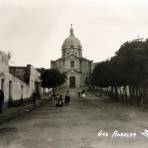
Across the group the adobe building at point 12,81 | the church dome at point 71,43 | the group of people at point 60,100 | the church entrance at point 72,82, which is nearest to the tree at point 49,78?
the adobe building at point 12,81

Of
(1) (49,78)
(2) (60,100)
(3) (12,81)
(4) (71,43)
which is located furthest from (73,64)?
(3) (12,81)

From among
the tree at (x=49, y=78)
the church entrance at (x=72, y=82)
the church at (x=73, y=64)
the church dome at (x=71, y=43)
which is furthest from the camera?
the church dome at (x=71, y=43)

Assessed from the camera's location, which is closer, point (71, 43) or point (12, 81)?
point (12, 81)

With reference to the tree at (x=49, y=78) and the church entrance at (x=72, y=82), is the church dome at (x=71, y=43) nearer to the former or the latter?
the church entrance at (x=72, y=82)

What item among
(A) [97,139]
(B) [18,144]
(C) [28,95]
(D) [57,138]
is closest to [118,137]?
(A) [97,139]

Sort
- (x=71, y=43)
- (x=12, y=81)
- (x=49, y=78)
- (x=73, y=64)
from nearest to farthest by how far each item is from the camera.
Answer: (x=12, y=81), (x=49, y=78), (x=71, y=43), (x=73, y=64)

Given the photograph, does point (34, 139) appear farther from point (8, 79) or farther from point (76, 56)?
point (76, 56)

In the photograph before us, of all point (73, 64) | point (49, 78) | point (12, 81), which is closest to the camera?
point (12, 81)

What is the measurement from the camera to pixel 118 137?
1249 centimetres

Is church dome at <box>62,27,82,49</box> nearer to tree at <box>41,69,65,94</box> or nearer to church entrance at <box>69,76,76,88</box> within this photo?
church entrance at <box>69,76,76,88</box>

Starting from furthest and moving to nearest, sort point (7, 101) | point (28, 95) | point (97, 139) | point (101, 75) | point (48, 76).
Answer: point (48, 76) < point (101, 75) < point (28, 95) < point (7, 101) < point (97, 139)

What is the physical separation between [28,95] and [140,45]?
1983cm

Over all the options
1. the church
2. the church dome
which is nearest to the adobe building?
the church

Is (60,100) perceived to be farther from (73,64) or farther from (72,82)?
(73,64)
